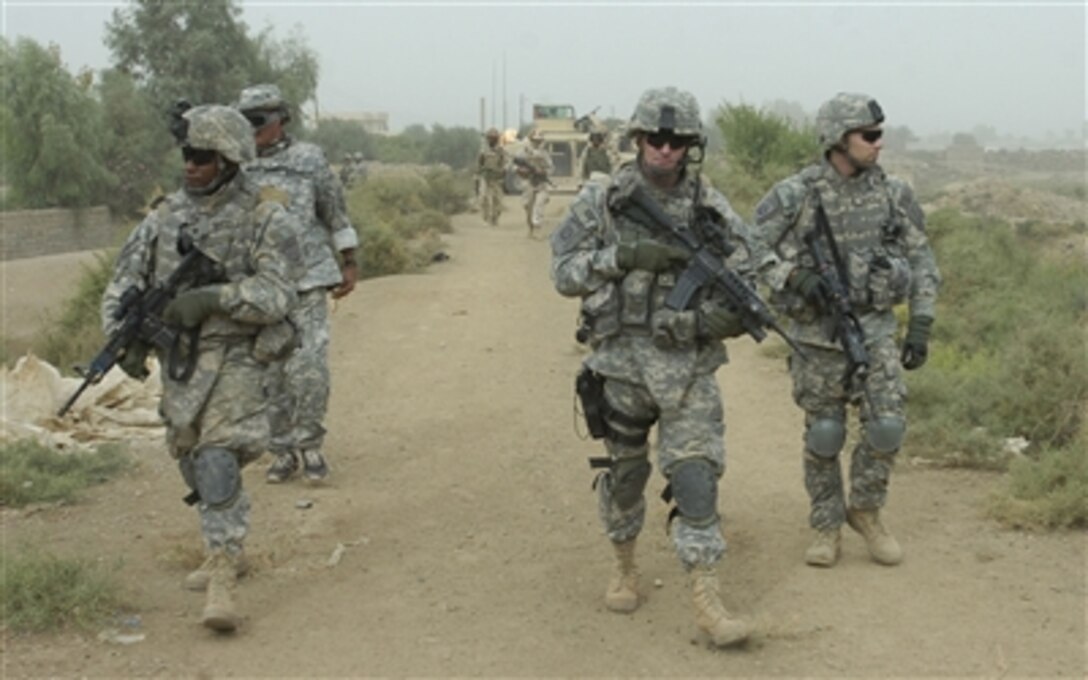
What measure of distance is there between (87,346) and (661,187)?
29.4 ft

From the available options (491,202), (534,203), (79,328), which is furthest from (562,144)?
(79,328)

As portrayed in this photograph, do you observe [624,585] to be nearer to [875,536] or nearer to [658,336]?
[658,336]

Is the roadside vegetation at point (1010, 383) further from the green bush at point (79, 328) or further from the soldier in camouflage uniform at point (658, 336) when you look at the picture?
the green bush at point (79, 328)

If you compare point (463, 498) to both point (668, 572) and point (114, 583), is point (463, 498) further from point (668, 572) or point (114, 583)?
point (114, 583)

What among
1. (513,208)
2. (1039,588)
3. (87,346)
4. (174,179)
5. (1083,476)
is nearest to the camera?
(1039,588)

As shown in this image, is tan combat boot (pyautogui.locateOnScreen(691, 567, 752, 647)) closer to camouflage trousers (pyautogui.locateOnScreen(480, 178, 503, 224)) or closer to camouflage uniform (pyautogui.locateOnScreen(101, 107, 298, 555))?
camouflage uniform (pyautogui.locateOnScreen(101, 107, 298, 555))

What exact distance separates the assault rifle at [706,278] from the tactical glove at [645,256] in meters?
0.09

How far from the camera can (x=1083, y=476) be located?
5.98 m

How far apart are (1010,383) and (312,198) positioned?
4.07 m

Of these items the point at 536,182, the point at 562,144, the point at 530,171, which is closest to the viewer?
the point at 530,171

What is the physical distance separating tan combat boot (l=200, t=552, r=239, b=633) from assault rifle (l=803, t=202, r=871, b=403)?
2.47 metres

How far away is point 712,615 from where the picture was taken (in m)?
4.41

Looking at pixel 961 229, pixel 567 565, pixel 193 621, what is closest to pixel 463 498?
pixel 567 565

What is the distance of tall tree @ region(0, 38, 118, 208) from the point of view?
110 ft
